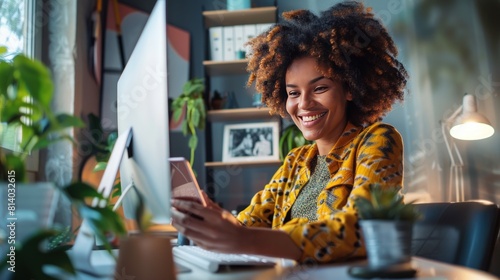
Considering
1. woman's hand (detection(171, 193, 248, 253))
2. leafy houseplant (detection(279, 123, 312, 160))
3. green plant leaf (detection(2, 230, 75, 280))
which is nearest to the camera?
green plant leaf (detection(2, 230, 75, 280))

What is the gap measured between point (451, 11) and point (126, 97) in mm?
3067

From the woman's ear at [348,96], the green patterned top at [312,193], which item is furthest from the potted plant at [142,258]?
the woman's ear at [348,96]

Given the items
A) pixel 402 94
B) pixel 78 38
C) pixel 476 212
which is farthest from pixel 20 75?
pixel 78 38

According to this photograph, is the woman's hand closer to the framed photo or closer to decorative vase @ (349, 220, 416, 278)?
decorative vase @ (349, 220, 416, 278)

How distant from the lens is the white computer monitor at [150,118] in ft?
2.20

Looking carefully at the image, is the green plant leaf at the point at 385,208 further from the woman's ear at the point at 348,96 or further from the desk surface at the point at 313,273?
the woman's ear at the point at 348,96

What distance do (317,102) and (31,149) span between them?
955mm

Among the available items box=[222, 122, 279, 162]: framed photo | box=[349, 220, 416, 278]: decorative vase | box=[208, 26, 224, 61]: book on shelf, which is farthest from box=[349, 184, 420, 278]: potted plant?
box=[208, 26, 224, 61]: book on shelf

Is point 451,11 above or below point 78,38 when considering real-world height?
above

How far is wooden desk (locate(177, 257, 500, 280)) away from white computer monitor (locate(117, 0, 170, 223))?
0.42 ft

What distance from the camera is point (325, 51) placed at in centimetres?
137

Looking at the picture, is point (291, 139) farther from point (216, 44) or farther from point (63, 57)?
point (63, 57)

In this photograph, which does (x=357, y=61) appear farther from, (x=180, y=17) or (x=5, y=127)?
(x=180, y=17)

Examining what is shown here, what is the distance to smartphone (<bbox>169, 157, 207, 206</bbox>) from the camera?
96 centimetres
